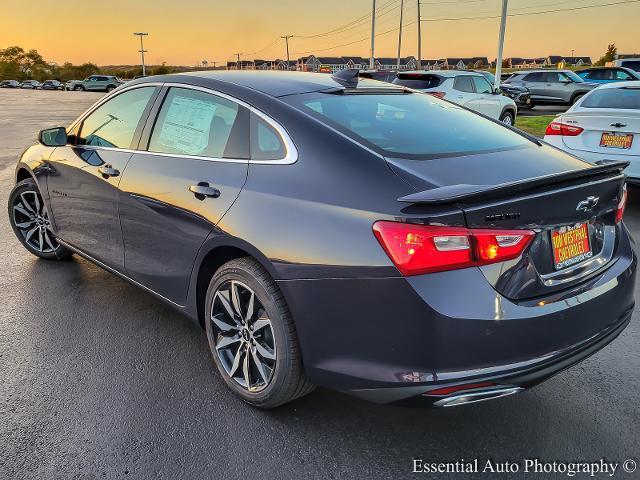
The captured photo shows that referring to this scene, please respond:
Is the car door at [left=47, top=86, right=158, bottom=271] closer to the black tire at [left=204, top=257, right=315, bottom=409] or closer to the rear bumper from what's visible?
the black tire at [left=204, top=257, right=315, bottom=409]

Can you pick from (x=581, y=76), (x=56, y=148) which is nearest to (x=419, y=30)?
(x=581, y=76)

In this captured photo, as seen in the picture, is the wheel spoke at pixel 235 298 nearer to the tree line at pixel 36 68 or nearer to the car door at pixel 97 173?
the car door at pixel 97 173

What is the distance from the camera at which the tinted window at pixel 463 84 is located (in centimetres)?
1394

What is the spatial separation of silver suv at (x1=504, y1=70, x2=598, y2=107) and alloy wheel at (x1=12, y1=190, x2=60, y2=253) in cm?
2248

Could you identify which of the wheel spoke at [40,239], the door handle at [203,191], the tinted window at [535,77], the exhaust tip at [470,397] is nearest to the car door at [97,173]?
the wheel spoke at [40,239]

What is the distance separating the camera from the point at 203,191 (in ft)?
10.0

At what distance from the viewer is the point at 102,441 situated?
270 centimetres

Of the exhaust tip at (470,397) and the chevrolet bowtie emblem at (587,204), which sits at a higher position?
the chevrolet bowtie emblem at (587,204)

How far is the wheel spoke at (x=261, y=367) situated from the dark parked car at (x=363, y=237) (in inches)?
0.5

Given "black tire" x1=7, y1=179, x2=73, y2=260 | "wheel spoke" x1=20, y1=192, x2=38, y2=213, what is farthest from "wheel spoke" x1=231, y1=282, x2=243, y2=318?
"wheel spoke" x1=20, y1=192, x2=38, y2=213

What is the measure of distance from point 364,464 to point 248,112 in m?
1.85

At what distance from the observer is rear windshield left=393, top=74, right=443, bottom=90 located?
13.6 metres

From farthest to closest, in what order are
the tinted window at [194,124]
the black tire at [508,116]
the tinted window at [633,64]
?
the tinted window at [633,64]
the black tire at [508,116]
the tinted window at [194,124]

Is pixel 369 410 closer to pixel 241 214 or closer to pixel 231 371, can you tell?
pixel 231 371
